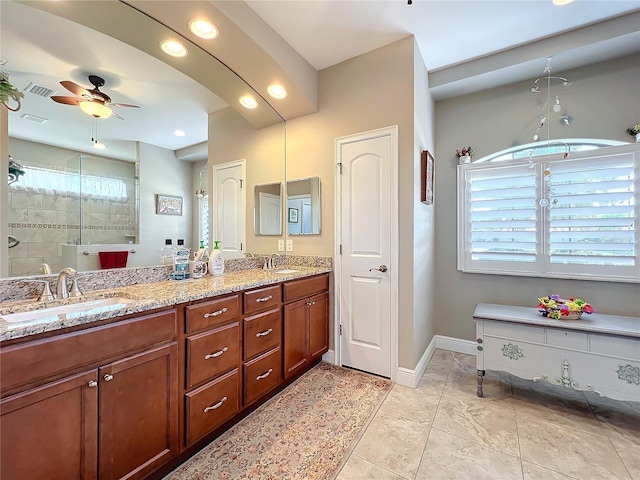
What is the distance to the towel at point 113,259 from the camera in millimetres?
1706

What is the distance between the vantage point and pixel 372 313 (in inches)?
99.3

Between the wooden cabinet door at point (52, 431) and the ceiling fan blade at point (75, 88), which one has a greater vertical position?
the ceiling fan blade at point (75, 88)

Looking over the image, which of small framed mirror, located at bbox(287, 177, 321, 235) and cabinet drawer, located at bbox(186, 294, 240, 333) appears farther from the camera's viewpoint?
small framed mirror, located at bbox(287, 177, 321, 235)

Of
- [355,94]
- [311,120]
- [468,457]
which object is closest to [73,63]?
[311,120]

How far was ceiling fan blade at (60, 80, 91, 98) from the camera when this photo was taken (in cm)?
160

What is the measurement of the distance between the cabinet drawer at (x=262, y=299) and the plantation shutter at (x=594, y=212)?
8.33 feet

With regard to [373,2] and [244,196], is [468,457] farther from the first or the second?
[373,2]

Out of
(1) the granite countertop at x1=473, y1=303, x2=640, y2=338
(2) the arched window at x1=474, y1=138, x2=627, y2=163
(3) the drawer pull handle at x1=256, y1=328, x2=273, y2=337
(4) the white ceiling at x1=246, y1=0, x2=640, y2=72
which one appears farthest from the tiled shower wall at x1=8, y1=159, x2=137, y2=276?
(2) the arched window at x1=474, y1=138, x2=627, y2=163

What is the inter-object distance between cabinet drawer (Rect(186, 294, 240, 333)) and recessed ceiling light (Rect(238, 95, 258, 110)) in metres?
1.83

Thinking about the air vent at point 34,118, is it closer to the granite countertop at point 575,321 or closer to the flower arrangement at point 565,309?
the granite countertop at point 575,321

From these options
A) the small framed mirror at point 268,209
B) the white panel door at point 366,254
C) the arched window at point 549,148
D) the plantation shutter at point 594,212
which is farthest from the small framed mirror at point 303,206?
the plantation shutter at point 594,212

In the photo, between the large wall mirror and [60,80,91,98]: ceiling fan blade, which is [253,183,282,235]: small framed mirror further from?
[60,80,91,98]: ceiling fan blade

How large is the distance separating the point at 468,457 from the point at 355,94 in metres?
2.84

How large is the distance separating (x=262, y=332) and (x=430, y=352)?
188 cm
